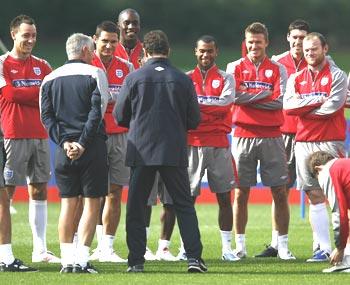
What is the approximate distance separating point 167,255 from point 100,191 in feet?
6.40

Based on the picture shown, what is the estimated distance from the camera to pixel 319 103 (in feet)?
44.2

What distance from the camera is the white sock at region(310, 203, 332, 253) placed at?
44.1 feet

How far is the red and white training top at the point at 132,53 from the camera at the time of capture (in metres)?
14.3

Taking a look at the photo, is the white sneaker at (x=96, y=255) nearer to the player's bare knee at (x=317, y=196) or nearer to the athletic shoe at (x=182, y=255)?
the athletic shoe at (x=182, y=255)

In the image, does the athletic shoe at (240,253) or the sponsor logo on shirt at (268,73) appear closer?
the athletic shoe at (240,253)

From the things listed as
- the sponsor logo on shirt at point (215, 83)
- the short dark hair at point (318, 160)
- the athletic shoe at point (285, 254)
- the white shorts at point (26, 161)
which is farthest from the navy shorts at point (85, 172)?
the athletic shoe at point (285, 254)

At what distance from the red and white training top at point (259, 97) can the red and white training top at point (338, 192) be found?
225 cm

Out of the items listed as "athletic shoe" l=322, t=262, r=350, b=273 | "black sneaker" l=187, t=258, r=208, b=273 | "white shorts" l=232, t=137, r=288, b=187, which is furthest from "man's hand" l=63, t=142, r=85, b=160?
"white shorts" l=232, t=137, r=288, b=187

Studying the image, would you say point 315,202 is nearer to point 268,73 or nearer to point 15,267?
point 268,73

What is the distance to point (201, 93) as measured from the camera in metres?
13.8

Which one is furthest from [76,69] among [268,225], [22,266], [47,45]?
[47,45]

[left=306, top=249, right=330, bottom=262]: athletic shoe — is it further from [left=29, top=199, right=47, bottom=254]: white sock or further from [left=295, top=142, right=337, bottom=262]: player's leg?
[left=29, top=199, right=47, bottom=254]: white sock

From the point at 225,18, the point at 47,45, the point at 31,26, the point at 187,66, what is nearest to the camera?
the point at 31,26

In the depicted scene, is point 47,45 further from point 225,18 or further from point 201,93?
point 201,93
